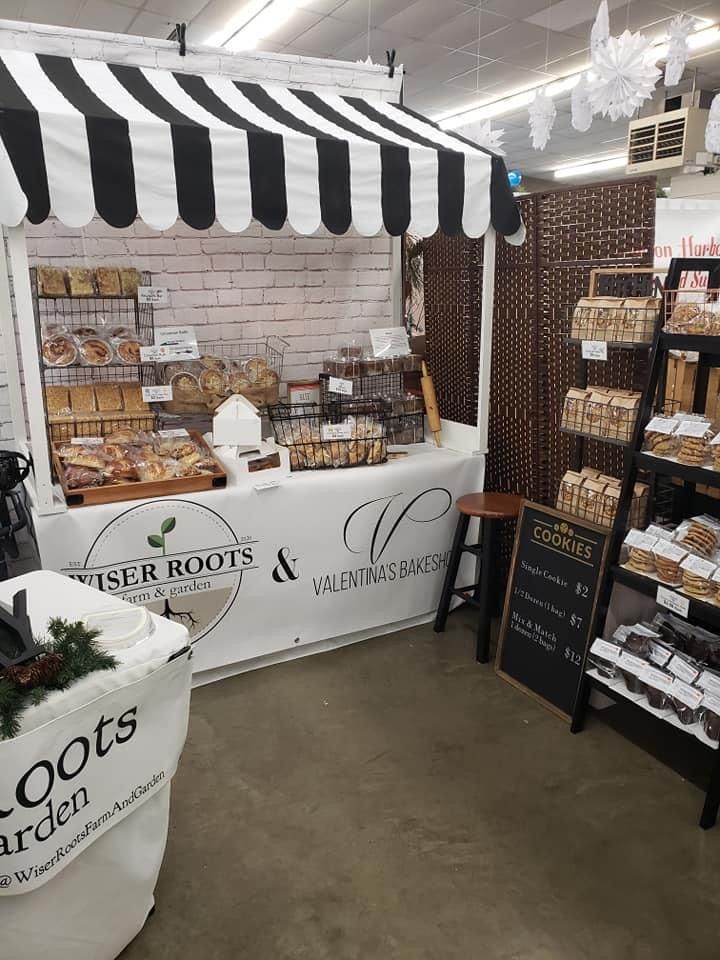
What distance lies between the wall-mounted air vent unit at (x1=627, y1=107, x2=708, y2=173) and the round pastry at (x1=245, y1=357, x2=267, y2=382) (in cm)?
587

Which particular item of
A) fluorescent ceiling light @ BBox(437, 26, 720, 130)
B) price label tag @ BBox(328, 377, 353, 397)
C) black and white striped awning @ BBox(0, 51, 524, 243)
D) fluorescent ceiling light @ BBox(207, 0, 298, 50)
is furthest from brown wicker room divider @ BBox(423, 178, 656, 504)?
fluorescent ceiling light @ BBox(437, 26, 720, 130)

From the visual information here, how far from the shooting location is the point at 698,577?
2.29m

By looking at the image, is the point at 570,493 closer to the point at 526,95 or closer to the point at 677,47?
the point at 677,47

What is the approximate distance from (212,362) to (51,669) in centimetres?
236

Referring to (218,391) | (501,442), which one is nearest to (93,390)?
(218,391)

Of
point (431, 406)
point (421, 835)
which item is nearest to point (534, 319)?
point (431, 406)

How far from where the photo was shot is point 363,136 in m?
3.03

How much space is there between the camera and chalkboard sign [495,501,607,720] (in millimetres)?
2793

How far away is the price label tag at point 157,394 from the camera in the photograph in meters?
3.23

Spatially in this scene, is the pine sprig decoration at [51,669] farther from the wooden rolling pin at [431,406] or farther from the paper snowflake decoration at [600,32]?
the paper snowflake decoration at [600,32]

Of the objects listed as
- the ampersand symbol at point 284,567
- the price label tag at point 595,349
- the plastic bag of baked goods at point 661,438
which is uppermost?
the price label tag at point 595,349

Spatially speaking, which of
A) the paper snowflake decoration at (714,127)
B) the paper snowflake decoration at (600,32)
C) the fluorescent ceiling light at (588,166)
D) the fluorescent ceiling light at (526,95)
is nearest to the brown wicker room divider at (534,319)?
the paper snowflake decoration at (600,32)

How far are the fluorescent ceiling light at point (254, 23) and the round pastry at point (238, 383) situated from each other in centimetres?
426

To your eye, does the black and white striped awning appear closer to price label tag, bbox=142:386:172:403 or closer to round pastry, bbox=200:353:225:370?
price label tag, bbox=142:386:172:403
